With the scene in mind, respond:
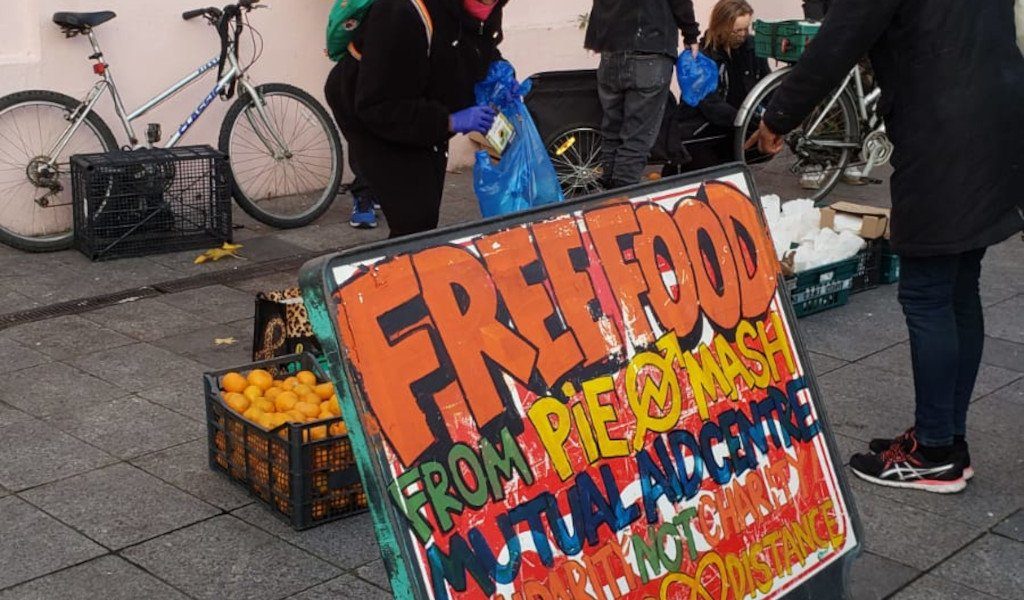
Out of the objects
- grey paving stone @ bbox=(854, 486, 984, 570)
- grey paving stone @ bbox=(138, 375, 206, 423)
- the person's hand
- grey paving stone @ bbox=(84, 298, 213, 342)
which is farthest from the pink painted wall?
grey paving stone @ bbox=(854, 486, 984, 570)

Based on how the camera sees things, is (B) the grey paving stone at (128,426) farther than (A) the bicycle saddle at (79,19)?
No

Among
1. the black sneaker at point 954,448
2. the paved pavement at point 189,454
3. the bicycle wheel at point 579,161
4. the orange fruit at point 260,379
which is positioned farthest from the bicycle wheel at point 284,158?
the black sneaker at point 954,448

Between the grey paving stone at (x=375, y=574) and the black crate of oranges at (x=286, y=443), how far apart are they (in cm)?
30

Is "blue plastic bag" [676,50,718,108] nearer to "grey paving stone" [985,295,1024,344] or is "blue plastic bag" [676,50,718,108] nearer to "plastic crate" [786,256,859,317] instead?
"plastic crate" [786,256,859,317]

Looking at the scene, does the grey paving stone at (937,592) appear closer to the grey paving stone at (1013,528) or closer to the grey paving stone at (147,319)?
the grey paving stone at (1013,528)

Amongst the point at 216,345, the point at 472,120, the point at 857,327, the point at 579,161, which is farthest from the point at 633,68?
the point at 472,120

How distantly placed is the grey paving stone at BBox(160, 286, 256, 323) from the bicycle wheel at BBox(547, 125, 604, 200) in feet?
8.32

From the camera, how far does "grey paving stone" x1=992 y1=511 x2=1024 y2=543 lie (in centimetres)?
419

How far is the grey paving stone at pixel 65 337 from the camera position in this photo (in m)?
5.65

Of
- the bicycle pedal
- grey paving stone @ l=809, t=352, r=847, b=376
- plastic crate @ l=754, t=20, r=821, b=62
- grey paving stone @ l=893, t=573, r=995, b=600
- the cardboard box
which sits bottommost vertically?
grey paving stone @ l=893, t=573, r=995, b=600

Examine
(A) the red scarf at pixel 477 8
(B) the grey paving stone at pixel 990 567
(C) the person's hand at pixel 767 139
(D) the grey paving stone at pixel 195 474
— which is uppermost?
(A) the red scarf at pixel 477 8

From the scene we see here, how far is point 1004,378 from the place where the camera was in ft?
18.4

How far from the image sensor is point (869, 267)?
6875mm

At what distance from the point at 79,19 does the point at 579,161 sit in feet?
10.1
